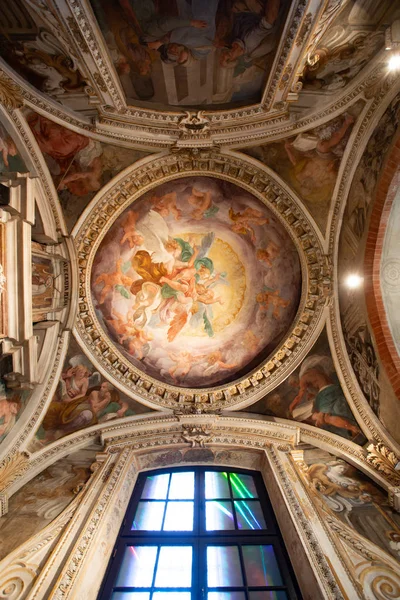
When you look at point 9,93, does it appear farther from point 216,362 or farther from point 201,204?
point 216,362

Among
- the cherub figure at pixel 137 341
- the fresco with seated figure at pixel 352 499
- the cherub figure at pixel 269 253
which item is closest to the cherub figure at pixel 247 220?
the cherub figure at pixel 269 253

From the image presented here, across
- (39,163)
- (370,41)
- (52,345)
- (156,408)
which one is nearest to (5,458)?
(52,345)

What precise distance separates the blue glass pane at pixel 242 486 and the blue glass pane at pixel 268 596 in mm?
2326

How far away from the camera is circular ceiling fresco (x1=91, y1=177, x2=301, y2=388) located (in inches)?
386

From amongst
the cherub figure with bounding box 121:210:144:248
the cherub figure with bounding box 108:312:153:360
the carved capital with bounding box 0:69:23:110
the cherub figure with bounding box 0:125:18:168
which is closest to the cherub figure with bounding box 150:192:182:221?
the cherub figure with bounding box 121:210:144:248

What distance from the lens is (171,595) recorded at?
A: 553 cm

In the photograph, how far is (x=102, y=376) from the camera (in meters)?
9.51

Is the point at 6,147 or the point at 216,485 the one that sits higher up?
the point at 6,147

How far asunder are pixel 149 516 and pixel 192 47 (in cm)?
899

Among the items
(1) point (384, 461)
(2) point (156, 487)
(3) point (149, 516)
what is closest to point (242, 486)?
(2) point (156, 487)

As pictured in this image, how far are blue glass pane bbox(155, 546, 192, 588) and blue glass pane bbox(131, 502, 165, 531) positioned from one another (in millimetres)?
613

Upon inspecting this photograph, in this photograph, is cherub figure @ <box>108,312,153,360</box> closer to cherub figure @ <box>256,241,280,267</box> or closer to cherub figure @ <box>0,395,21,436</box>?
cherub figure @ <box>0,395,21,436</box>

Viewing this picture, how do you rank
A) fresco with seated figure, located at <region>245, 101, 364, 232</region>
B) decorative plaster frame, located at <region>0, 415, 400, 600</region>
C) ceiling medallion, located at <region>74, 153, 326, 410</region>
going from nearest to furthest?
decorative plaster frame, located at <region>0, 415, 400, 600</region>
fresco with seated figure, located at <region>245, 101, 364, 232</region>
ceiling medallion, located at <region>74, 153, 326, 410</region>

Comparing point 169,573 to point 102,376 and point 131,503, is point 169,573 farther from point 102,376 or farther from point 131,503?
point 102,376
